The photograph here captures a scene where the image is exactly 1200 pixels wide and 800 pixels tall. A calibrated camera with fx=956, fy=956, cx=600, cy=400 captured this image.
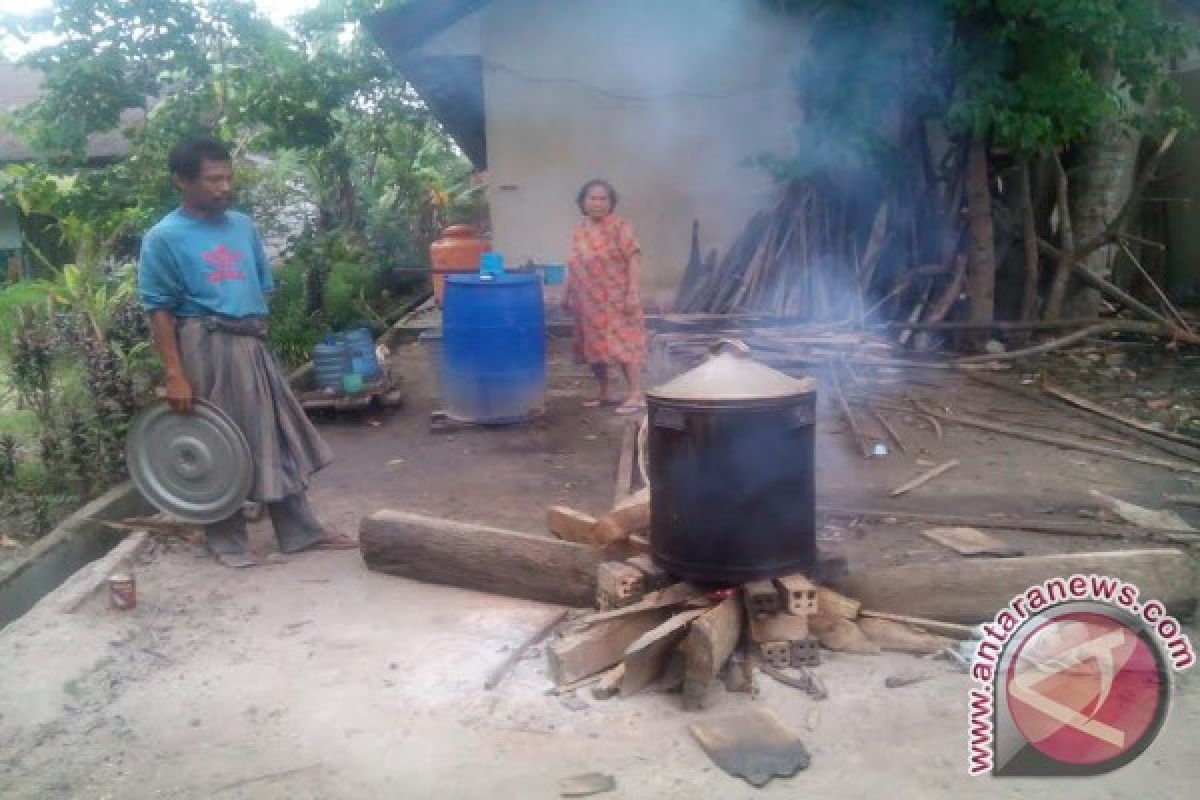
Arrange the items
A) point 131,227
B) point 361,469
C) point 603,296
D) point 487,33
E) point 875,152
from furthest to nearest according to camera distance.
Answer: point 487,33 < point 131,227 < point 875,152 < point 603,296 < point 361,469

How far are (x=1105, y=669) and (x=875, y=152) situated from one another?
5.85m

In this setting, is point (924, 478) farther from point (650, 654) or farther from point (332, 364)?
point (332, 364)

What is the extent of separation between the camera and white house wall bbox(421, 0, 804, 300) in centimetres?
912

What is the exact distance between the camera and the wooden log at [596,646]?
297 centimetres

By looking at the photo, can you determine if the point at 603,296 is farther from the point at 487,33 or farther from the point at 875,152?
the point at 487,33

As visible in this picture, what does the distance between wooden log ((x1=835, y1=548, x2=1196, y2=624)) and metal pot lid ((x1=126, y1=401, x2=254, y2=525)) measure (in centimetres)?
248

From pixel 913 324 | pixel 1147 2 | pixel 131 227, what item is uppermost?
pixel 1147 2

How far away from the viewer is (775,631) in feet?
10.1

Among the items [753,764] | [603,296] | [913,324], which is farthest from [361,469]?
[913,324]

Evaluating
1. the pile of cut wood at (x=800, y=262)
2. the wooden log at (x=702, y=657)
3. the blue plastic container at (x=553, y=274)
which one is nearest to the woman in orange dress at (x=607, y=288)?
the blue plastic container at (x=553, y=274)

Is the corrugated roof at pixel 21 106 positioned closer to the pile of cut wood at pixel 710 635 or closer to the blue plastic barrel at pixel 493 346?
the blue plastic barrel at pixel 493 346

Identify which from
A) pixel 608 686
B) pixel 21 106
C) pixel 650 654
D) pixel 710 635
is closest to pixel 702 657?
pixel 710 635

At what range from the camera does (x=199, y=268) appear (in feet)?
12.7

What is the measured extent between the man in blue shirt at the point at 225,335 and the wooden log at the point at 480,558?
45 cm
